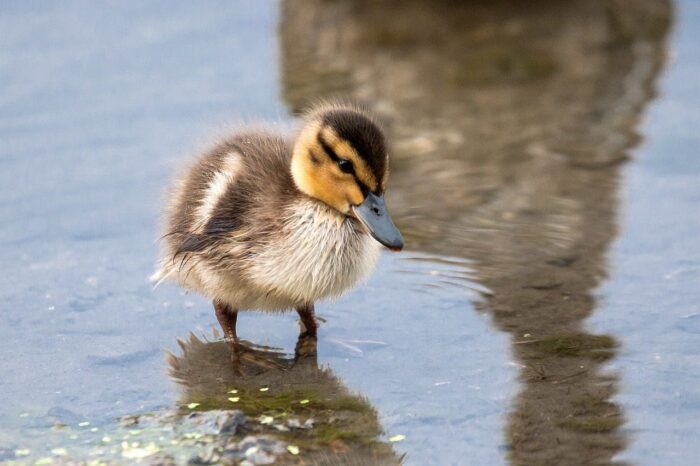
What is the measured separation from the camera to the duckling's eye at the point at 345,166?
4641 millimetres

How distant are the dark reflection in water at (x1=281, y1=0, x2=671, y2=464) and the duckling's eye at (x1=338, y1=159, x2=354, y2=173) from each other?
3.30 ft

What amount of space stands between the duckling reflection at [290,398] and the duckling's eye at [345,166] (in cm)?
82

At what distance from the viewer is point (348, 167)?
465 cm

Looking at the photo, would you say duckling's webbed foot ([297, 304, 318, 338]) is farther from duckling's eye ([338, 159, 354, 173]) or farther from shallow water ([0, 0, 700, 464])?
duckling's eye ([338, 159, 354, 173])

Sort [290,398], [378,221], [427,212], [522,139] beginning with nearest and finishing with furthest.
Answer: [290,398] < [378,221] < [427,212] < [522,139]

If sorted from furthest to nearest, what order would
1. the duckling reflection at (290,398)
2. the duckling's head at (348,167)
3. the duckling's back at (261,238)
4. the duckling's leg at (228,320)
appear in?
the duckling's leg at (228,320) → the duckling's back at (261,238) → the duckling's head at (348,167) → the duckling reflection at (290,398)

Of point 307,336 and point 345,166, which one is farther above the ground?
point 345,166

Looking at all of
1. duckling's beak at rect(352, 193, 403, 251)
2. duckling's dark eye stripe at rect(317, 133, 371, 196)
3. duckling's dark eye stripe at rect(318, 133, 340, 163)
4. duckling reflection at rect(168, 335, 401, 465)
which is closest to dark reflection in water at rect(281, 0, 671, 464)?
duckling reflection at rect(168, 335, 401, 465)

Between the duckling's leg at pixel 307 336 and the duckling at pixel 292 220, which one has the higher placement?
the duckling at pixel 292 220

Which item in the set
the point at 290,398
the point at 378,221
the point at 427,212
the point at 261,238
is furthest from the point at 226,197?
the point at 427,212

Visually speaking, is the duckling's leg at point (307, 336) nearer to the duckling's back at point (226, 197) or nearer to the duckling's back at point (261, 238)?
the duckling's back at point (261, 238)

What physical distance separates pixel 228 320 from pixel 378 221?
82cm

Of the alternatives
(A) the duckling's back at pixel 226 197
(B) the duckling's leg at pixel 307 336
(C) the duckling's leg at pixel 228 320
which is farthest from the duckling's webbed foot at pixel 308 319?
(A) the duckling's back at pixel 226 197

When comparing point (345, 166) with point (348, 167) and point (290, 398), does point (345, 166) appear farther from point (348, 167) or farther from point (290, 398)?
point (290, 398)
